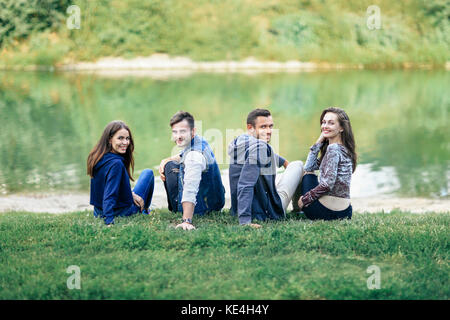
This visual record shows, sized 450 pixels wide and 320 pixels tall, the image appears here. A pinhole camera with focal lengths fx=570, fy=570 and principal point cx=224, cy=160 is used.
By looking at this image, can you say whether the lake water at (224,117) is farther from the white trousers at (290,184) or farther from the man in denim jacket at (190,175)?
the man in denim jacket at (190,175)

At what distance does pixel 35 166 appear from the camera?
479 inches

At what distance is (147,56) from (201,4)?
655 cm

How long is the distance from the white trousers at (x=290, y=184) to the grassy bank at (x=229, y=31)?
33007 mm

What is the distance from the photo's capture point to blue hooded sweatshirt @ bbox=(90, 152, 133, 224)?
16.5ft

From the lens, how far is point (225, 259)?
4.13 metres

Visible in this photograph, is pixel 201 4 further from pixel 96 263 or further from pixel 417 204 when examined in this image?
pixel 96 263

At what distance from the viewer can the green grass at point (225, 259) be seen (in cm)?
363

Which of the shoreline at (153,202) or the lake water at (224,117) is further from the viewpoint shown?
the lake water at (224,117)

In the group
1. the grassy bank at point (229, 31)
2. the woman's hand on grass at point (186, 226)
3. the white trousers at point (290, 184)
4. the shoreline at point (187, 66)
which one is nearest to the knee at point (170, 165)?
the woman's hand on grass at point (186, 226)

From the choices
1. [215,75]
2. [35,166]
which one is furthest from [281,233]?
[215,75]

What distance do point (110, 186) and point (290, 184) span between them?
165cm

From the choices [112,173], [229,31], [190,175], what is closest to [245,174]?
[190,175]

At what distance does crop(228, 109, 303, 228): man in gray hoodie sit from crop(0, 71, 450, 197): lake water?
5146 millimetres
